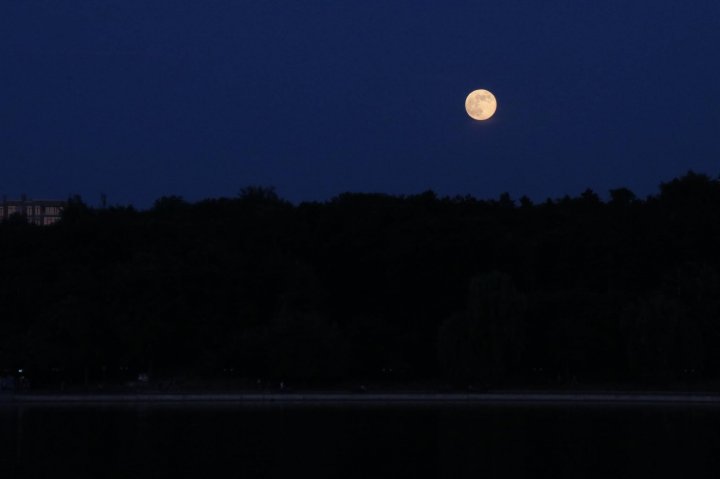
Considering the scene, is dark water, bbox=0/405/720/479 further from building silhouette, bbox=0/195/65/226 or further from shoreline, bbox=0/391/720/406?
building silhouette, bbox=0/195/65/226

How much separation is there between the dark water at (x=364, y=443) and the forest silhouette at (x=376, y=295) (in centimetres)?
1092

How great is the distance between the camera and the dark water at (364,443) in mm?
21781

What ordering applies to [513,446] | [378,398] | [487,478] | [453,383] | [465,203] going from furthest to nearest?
[465,203] < [453,383] < [378,398] < [513,446] < [487,478]

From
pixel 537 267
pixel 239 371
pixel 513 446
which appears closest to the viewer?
pixel 513 446

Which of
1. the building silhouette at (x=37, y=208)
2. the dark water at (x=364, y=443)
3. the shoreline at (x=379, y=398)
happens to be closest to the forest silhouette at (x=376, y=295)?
the shoreline at (x=379, y=398)


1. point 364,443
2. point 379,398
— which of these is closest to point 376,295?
point 379,398

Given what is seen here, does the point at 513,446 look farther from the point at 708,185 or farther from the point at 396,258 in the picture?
the point at 708,185

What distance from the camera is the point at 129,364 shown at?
51.8m

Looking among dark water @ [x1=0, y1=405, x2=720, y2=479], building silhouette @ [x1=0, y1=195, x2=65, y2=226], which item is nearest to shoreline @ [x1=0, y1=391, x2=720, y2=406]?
dark water @ [x1=0, y1=405, x2=720, y2=479]

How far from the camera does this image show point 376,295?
58.4 meters

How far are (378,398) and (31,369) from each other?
57.0ft

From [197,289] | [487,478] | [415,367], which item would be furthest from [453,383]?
[487,478]

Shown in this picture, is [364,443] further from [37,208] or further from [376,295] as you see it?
[37,208]

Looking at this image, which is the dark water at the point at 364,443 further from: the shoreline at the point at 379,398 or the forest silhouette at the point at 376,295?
the forest silhouette at the point at 376,295
